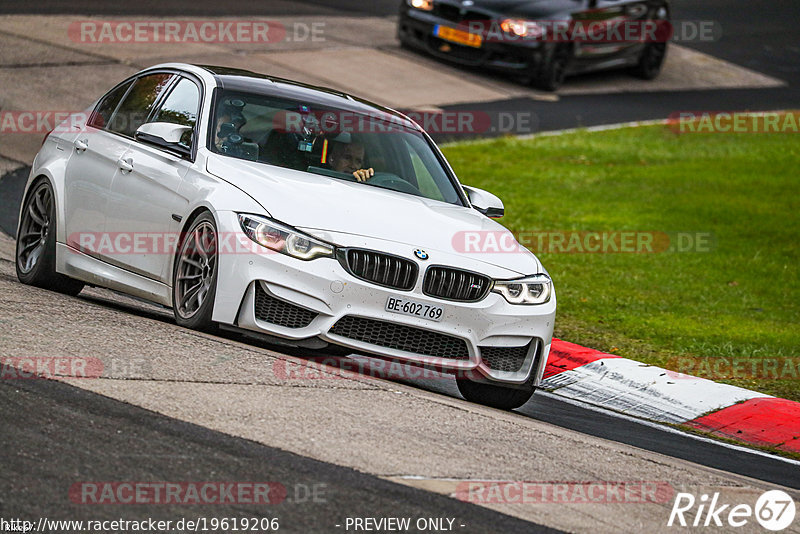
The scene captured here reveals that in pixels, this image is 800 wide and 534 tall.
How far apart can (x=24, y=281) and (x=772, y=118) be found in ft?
52.6

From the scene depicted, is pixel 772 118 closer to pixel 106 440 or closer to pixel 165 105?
pixel 165 105

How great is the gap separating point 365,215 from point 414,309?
2.07 ft

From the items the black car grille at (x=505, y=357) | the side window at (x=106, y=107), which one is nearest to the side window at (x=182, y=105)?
the side window at (x=106, y=107)

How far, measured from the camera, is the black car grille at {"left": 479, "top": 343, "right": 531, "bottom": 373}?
729cm

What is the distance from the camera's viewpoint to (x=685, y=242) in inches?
539

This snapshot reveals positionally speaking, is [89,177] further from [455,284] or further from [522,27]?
[522,27]

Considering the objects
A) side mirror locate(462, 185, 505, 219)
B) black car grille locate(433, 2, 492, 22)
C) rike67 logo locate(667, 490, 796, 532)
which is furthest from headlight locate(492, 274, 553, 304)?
black car grille locate(433, 2, 492, 22)

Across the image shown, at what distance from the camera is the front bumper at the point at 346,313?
22.1 ft

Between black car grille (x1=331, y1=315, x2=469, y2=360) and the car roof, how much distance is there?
6.43ft

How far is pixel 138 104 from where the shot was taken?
340 inches

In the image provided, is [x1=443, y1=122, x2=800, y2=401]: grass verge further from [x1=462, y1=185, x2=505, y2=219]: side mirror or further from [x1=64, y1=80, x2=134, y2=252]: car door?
[x1=64, y1=80, x2=134, y2=252]: car door

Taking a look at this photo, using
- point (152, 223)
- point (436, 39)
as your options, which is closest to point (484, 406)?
point (152, 223)

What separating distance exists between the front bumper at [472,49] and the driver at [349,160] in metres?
13.5

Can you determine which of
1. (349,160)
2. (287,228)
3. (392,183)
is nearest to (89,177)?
(349,160)
